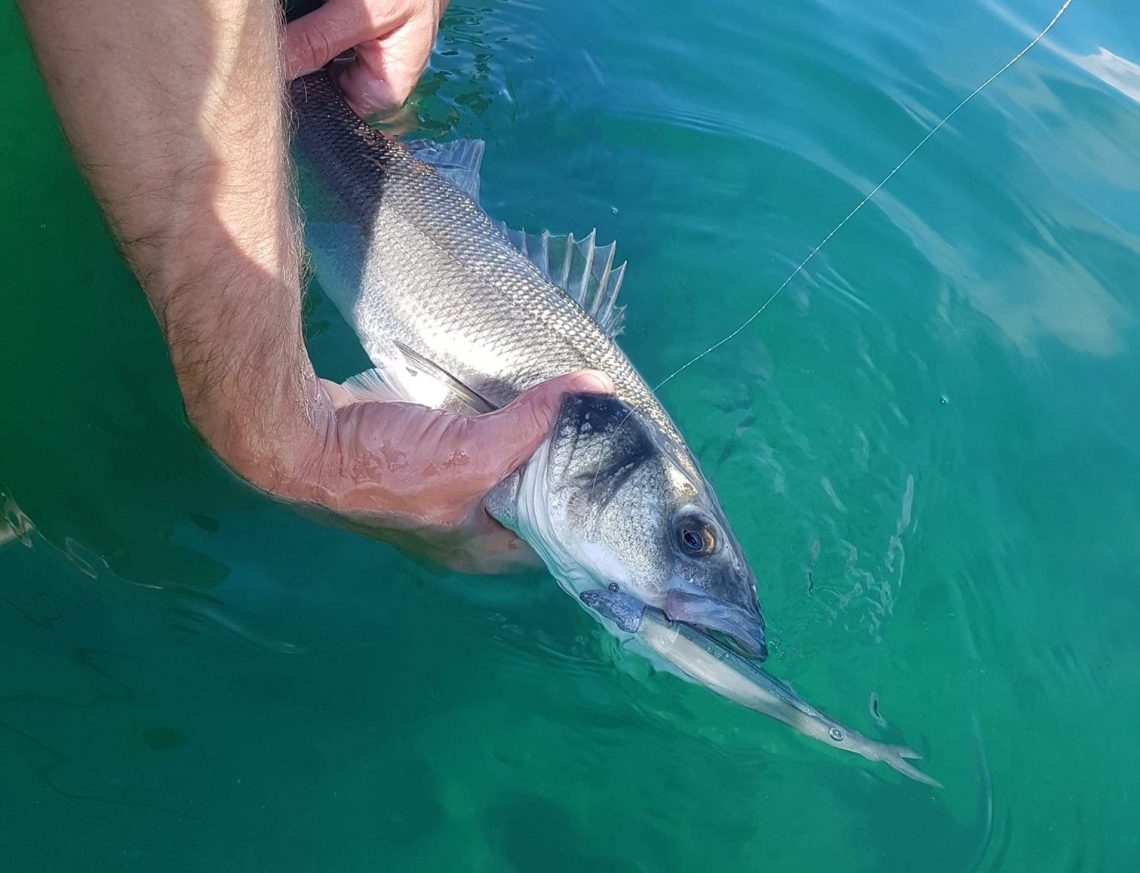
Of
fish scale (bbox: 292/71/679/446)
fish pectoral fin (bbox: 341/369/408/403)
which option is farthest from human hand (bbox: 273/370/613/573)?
fish scale (bbox: 292/71/679/446)

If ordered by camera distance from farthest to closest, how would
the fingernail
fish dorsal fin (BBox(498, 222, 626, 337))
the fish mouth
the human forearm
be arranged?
fish dorsal fin (BBox(498, 222, 626, 337)), the fingernail, the fish mouth, the human forearm

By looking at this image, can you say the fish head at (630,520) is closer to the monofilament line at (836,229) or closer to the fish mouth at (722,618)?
the fish mouth at (722,618)

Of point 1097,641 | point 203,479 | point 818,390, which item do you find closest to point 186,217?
point 203,479

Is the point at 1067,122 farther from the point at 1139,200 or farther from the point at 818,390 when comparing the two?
the point at 818,390

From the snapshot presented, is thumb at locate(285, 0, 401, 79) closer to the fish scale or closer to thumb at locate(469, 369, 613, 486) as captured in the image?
the fish scale

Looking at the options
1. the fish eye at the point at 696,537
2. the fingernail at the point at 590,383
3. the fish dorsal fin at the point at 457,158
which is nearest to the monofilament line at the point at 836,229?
the fingernail at the point at 590,383
